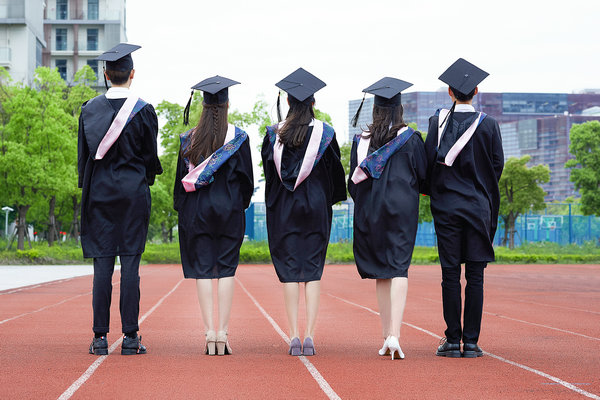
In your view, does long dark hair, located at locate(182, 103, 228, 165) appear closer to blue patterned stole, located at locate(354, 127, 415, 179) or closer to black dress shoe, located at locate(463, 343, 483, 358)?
blue patterned stole, located at locate(354, 127, 415, 179)

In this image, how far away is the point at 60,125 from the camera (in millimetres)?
36656

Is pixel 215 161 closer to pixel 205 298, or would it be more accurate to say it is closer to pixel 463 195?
pixel 205 298

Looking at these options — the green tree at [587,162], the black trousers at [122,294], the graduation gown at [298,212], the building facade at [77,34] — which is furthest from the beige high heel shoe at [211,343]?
the building facade at [77,34]

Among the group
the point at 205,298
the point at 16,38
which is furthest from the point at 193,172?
the point at 16,38

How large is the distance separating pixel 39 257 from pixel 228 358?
28755mm

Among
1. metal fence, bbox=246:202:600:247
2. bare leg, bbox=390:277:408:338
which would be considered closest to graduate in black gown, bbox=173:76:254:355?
bare leg, bbox=390:277:408:338

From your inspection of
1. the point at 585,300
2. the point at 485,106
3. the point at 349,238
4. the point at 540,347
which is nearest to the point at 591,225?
the point at 349,238

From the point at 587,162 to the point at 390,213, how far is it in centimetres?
5011

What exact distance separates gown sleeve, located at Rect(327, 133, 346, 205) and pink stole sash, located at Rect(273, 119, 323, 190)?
142 mm

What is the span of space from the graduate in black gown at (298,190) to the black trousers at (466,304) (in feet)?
3.24

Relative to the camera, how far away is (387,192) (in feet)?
21.0

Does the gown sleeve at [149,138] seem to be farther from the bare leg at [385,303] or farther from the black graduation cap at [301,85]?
the bare leg at [385,303]

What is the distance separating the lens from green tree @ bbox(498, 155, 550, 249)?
50.8 meters

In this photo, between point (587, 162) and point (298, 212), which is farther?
point (587, 162)
